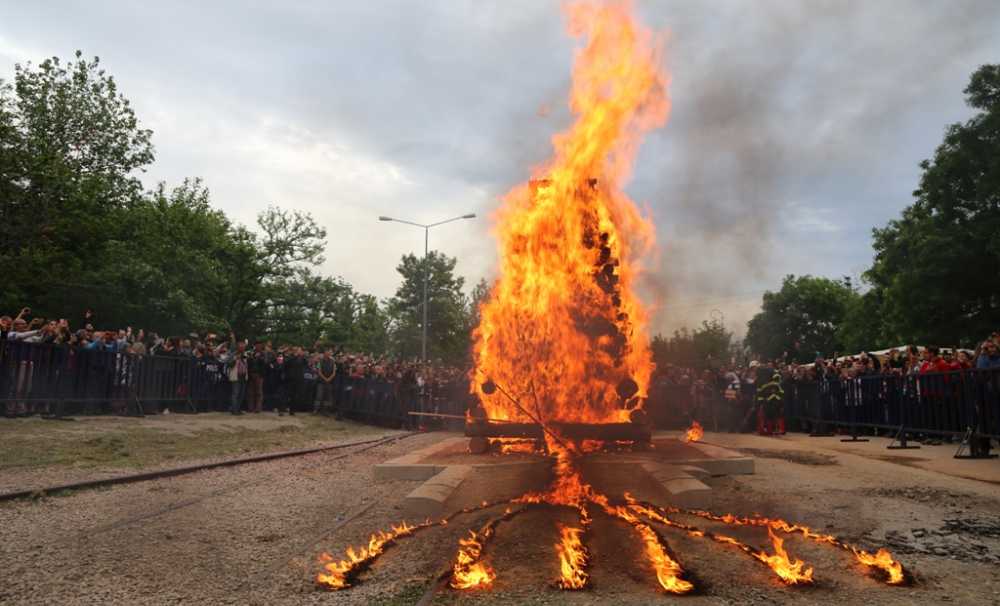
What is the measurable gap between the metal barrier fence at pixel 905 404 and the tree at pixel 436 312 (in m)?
32.8

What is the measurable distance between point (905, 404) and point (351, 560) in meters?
11.9

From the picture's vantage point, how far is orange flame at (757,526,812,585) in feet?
15.9

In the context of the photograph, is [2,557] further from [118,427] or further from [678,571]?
[118,427]

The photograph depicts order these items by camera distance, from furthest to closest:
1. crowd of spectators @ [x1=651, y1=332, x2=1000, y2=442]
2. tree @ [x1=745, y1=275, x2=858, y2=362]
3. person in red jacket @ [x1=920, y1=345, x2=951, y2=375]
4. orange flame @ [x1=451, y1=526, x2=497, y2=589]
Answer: tree @ [x1=745, y1=275, x2=858, y2=362], crowd of spectators @ [x1=651, y1=332, x2=1000, y2=442], person in red jacket @ [x1=920, y1=345, x2=951, y2=375], orange flame @ [x1=451, y1=526, x2=497, y2=589]

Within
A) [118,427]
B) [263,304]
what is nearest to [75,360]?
[118,427]

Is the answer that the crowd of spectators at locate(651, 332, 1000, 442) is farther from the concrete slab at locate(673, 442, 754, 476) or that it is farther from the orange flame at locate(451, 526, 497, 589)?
the orange flame at locate(451, 526, 497, 589)

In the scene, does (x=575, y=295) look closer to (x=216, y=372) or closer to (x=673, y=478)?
(x=673, y=478)

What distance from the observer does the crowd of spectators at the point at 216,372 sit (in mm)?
13016

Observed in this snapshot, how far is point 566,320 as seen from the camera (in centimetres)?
1023

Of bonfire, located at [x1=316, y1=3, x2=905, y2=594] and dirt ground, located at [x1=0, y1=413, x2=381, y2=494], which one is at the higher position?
bonfire, located at [x1=316, y1=3, x2=905, y2=594]

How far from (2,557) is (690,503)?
234 inches

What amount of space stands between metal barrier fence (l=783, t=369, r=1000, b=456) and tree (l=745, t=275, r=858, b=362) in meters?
52.5

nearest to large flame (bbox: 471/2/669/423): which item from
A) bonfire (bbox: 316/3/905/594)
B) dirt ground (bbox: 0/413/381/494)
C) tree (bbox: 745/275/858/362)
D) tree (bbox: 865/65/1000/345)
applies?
bonfire (bbox: 316/3/905/594)

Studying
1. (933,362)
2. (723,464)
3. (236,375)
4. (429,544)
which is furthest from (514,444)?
(236,375)
